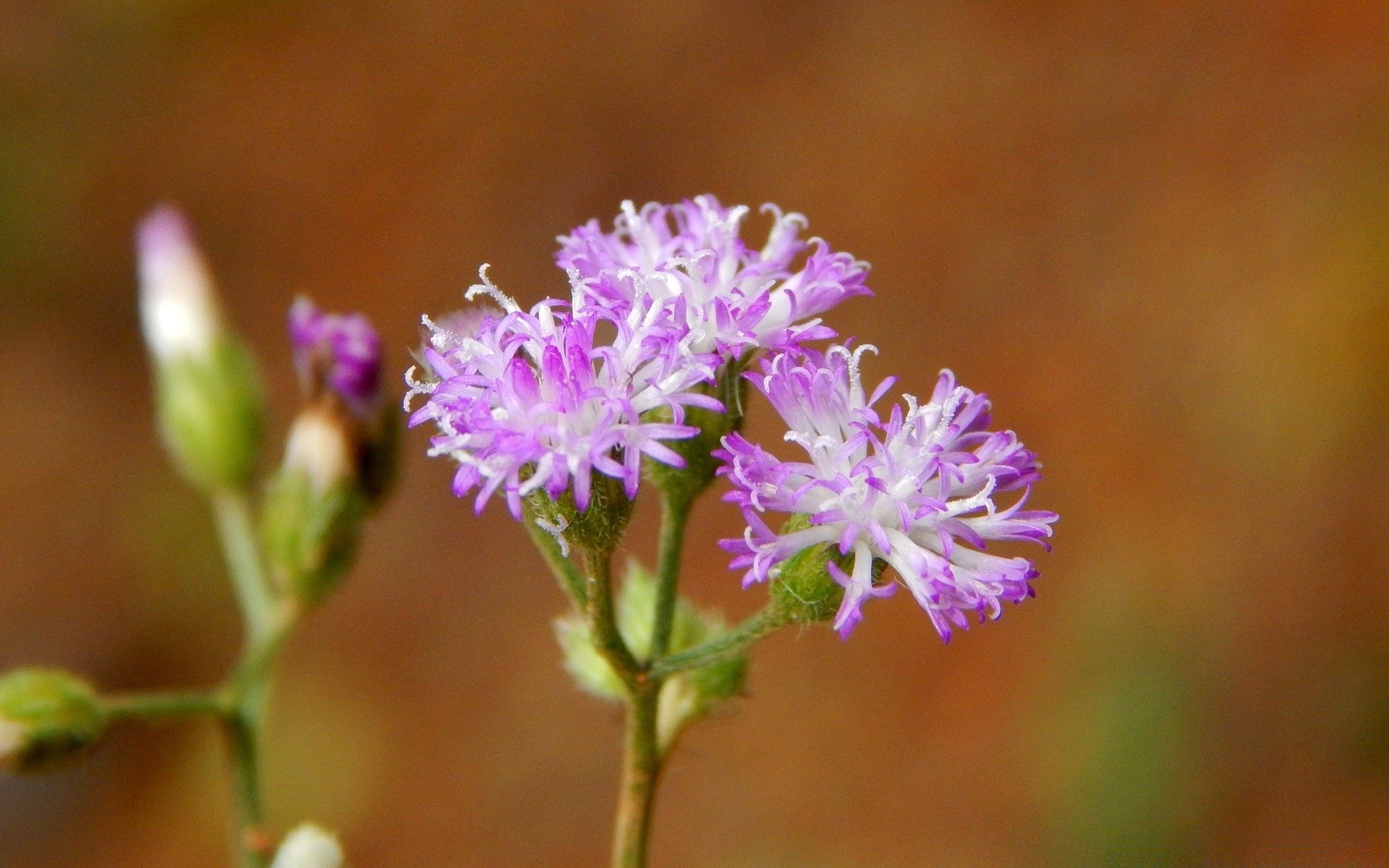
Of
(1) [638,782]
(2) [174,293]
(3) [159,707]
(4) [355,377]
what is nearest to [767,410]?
(2) [174,293]

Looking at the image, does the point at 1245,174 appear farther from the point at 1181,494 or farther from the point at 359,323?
the point at 359,323

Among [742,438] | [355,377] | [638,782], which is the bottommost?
[638,782]

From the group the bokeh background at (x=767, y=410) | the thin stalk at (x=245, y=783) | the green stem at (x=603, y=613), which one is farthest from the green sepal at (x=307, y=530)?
the bokeh background at (x=767, y=410)

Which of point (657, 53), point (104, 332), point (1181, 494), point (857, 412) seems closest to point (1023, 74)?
point (657, 53)

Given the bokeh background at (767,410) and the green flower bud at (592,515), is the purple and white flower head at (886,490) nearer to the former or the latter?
the green flower bud at (592,515)

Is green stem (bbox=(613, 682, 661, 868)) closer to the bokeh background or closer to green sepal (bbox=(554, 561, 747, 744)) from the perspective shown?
green sepal (bbox=(554, 561, 747, 744))

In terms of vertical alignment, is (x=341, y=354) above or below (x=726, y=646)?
above

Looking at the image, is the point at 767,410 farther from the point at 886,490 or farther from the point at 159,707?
the point at 886,490
